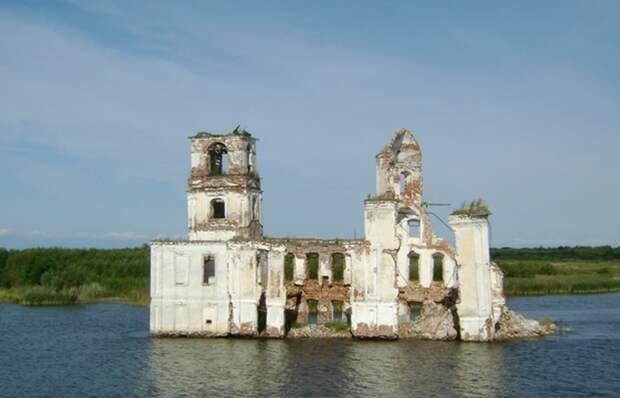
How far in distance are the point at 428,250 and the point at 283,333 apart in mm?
7478

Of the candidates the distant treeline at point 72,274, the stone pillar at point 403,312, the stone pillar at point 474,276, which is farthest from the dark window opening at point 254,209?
the distant treeline at point 72,274

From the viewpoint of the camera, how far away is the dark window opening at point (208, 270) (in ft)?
119

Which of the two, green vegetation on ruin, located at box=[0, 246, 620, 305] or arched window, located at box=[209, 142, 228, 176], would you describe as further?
green vegetation on ruin, located at box=[0, 246, 620, 305]

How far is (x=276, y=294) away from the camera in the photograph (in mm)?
35719

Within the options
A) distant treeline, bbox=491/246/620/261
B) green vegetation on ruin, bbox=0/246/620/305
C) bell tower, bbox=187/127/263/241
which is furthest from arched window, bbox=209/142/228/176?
distant treeline, bbox=491/246/620/261

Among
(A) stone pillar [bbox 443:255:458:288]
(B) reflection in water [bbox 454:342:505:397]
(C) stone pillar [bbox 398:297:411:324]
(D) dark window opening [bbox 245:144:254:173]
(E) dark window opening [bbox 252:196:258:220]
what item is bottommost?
(B) reflection in water [bbox 454:342:505:397]

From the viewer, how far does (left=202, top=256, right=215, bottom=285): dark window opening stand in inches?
1431

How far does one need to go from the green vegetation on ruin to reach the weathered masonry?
88.1ft

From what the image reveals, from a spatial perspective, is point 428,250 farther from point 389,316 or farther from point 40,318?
point 40,318

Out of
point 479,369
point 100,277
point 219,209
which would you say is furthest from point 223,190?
point 100,277

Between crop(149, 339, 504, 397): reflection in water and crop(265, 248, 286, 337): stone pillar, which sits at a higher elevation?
crop(265, 248, 286, 337): stone pillar

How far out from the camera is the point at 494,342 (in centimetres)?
3388

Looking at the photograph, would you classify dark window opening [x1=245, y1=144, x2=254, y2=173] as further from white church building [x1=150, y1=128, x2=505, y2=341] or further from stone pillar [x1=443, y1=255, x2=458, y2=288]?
stone pillar [x1=443, y1=255, x2=458, y2=288]

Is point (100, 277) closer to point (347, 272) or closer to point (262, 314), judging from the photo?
point (262, 314)
